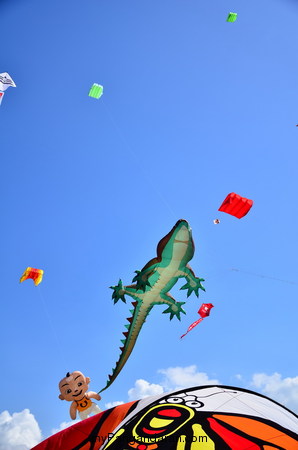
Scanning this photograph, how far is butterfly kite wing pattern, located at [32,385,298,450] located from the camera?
5246 millimetres

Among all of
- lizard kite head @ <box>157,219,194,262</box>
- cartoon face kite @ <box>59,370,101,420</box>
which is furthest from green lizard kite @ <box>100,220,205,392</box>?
cartoon face kite @ <box>59,370,101,420</box>

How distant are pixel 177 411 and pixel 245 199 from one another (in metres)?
5.16

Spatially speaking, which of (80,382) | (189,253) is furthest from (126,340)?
(189,253)

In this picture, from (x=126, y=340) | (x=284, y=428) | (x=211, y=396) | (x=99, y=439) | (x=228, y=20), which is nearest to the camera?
(x=284, y=428)

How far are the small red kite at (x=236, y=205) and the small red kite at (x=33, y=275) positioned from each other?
594cm

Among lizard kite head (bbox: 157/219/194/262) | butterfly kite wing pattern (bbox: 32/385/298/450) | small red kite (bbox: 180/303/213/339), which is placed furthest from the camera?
small red kite (bbox: 180/303/213/339)

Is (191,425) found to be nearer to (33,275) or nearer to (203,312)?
(203,312)

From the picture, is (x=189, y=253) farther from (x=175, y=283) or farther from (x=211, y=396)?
(x=211, y=396)

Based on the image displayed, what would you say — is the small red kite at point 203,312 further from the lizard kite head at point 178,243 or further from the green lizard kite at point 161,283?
the lizard kite head at point 178,243

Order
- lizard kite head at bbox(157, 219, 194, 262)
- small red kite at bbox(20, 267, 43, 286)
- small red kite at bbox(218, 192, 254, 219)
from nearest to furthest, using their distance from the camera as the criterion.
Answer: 1. small red kite at bbox(218, 192, 254, 219)
2. lizard kite head at bbox(157, 219, 194, 262)
3. small red kite at bbox(20, 267, 43, 286)

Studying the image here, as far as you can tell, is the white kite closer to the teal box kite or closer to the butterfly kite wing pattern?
the teal box kite

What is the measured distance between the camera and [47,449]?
584 cm

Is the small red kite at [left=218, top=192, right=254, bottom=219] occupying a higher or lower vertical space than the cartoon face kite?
higher

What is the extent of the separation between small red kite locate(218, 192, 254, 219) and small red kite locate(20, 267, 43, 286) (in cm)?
594
